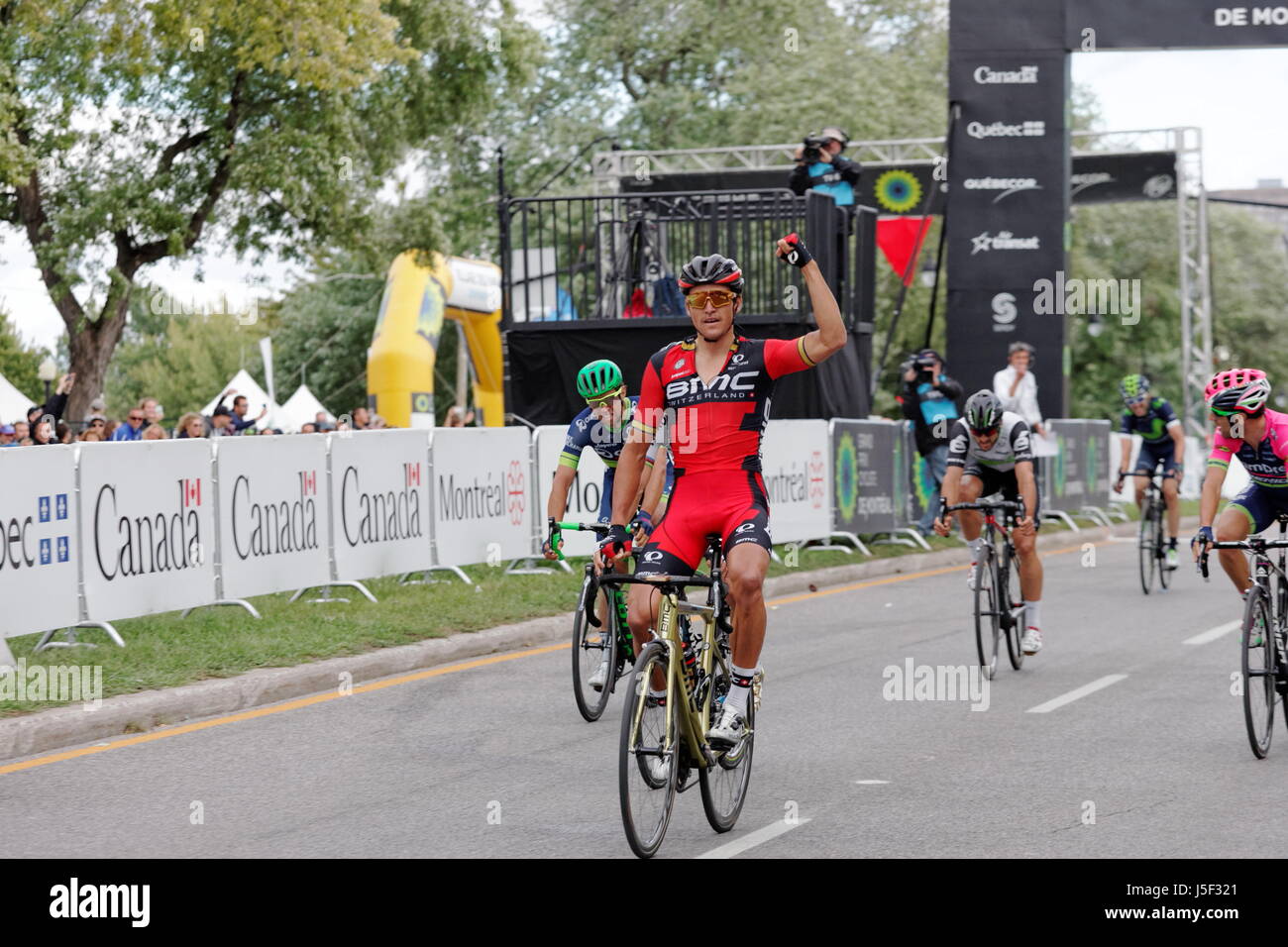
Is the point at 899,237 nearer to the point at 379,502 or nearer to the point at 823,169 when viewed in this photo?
the point at 823,169

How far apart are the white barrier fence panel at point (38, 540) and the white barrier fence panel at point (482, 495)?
14.4 feet

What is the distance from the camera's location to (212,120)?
2527cm

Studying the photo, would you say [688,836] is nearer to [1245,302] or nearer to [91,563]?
[91,563]

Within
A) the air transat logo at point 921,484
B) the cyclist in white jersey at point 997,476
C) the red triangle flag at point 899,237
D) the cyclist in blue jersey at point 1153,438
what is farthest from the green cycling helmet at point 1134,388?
the red triangle flag at point 899,237

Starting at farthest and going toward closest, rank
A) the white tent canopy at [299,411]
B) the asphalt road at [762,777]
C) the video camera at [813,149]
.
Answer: the white tent canopy at [299,411] < the video camera at [813,149] < the asphalt road at [762,777]

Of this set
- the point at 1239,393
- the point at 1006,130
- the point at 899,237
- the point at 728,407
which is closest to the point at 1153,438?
the point at 1006,130

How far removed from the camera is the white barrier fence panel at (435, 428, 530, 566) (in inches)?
619

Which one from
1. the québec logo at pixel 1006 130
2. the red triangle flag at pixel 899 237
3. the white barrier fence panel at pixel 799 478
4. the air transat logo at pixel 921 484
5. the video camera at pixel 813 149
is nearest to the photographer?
the white barrier fence panel at pixel 799 478

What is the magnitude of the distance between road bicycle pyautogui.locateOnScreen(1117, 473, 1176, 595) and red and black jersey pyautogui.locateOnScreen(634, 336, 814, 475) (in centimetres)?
1081

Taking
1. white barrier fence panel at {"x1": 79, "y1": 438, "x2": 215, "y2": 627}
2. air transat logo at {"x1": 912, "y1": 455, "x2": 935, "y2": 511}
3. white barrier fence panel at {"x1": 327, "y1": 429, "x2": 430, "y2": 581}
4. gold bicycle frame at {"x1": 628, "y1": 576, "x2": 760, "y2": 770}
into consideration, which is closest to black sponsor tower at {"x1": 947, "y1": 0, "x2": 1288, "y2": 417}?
air transat logo at {"x1": 912, "y1": 455, "x2": 935, "y2": 511}

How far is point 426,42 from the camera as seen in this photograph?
27125mm

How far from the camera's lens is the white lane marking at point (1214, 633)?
13617mm

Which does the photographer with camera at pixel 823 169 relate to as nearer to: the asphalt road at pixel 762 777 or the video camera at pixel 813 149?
the video camera at pixel 813 149
